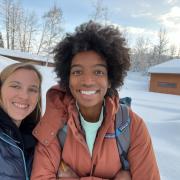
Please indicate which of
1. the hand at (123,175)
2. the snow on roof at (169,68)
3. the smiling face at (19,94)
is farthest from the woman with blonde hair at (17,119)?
the snow on roof at (169,68)

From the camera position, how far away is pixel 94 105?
6.65 ft

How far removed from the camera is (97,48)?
1982 mm

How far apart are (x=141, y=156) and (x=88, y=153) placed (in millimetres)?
385

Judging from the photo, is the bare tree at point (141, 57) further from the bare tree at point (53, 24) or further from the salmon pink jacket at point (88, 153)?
the salmon pink jacket at point (88, 153)

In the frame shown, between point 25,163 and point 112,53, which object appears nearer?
point 25,163

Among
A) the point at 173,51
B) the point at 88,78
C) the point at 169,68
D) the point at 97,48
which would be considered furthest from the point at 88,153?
the point at 173,51

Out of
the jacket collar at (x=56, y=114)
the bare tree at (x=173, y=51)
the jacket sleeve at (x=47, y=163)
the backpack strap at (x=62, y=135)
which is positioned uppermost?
the bare tree at (x=173, y=51)

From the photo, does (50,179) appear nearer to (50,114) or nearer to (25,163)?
(25,163)

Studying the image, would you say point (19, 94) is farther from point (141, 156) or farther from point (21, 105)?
point (141, 156)

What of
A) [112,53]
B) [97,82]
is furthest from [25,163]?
[112,53]

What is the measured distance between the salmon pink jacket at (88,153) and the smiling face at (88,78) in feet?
0.48

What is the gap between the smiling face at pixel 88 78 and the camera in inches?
74.2

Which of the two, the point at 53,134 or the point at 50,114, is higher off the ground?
the point at 50,114

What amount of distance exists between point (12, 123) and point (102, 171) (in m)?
0.78
